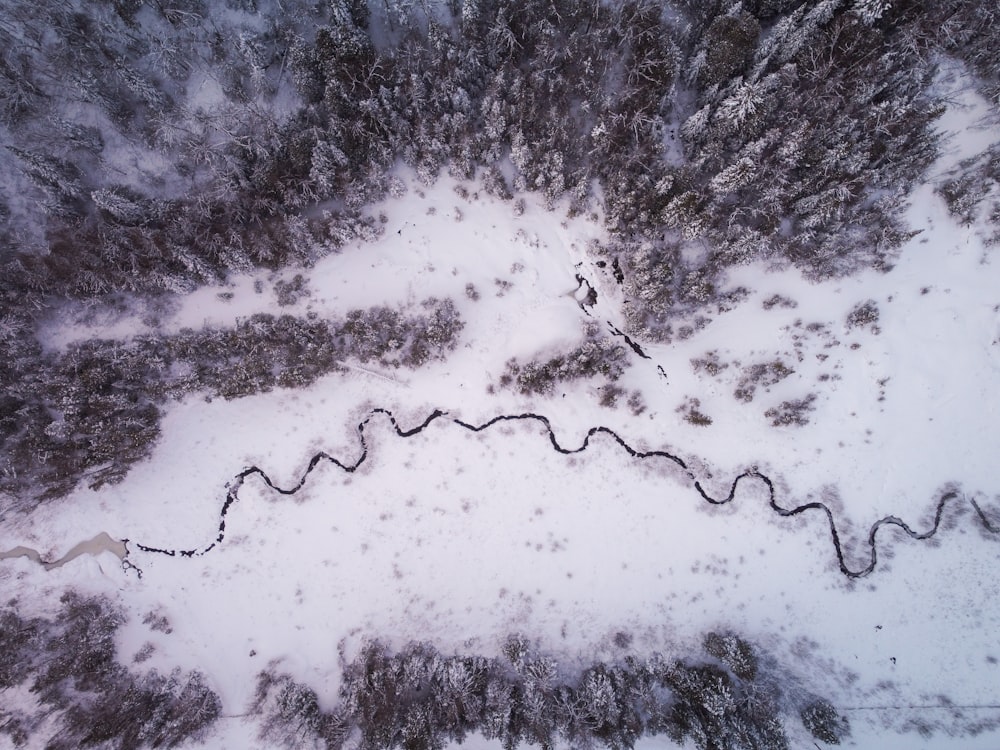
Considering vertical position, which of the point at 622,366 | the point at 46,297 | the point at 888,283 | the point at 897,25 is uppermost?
the point at 897,25

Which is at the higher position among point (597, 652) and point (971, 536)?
point (971, 536)

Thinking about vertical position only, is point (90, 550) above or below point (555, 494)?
below

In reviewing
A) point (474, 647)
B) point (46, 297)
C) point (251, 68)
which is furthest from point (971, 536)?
point (46, 297)

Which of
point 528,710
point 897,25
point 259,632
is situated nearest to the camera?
point 897,25

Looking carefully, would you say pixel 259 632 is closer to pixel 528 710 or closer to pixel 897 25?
pixel 528 710

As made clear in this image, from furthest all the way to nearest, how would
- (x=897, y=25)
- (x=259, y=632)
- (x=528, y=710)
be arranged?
(x=259, y=632) → (x=528, y=710) → (x=897, y=25)

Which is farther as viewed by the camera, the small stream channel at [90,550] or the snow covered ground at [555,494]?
the small stream channel at [90,550]

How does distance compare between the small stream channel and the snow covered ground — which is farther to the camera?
the small stream channel

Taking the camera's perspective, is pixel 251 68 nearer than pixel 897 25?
No
